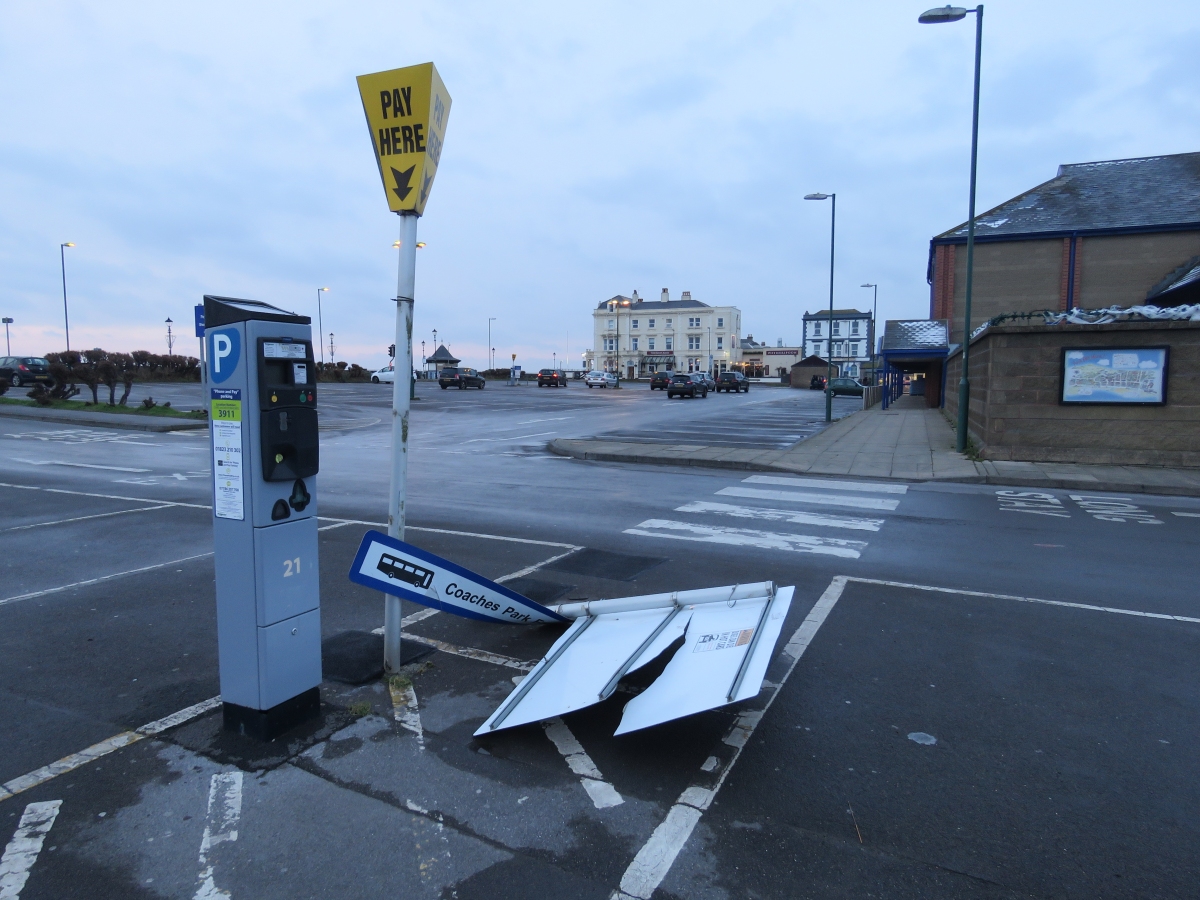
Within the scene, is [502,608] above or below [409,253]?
below

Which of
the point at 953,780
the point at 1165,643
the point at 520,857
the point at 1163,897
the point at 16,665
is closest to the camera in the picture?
the point at 1163,897

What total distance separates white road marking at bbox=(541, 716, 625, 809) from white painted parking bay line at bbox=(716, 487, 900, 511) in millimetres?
7445

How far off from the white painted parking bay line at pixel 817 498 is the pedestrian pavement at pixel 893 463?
251cm

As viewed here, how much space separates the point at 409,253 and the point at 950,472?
11805mm

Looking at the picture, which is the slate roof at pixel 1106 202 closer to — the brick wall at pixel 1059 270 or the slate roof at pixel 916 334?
the brick wall at pixel 1059 270

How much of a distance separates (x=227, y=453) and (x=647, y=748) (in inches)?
95.4

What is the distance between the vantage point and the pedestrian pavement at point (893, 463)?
1245 cm

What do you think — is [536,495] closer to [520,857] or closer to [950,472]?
[950,472]

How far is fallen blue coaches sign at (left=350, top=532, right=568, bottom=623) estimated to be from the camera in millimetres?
4129

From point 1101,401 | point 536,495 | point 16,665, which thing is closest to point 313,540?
point 16,665

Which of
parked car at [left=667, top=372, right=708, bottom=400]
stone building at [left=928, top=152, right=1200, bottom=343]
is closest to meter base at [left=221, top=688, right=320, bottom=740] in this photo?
stone building at [left=928, top=152, right=1200, bottom=343]

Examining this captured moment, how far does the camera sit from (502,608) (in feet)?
16.3

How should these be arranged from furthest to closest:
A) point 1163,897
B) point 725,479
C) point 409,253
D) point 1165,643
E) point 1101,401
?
point 1101,401
point 725,479
point 1165,643
point 409,253
point 1163,897

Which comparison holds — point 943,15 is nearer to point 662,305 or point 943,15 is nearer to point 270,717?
point 270,717
